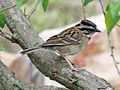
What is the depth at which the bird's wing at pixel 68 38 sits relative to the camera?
394cm

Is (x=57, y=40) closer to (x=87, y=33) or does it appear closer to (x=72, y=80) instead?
(x=87, y=33)

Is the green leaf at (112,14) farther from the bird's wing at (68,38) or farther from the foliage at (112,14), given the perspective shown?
the bird's wing at (68,38)

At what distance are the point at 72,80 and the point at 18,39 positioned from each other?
22.9 inches

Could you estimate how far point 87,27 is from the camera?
3760 millimetres

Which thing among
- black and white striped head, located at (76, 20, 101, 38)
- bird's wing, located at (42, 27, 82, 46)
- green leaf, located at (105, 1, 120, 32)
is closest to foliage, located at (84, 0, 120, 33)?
green leaf, located at (105, 1, 120, 32)

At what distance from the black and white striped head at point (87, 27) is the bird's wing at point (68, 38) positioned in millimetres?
69

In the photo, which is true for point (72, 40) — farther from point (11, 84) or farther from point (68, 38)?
point (11, 84)

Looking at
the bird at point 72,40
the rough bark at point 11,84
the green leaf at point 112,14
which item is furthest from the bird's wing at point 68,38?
the green leaf at point 112,14

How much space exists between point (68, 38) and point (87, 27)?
0.25m

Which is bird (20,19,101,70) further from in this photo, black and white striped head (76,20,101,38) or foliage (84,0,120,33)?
foliage (84,0,120,33)

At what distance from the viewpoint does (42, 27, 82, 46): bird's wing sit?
3.94m

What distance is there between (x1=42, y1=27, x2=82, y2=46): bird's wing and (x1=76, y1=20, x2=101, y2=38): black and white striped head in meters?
0.07

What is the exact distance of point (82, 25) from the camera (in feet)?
12.3

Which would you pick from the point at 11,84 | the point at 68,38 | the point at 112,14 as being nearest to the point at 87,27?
the point at 68,38
